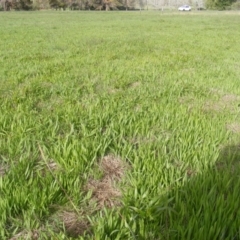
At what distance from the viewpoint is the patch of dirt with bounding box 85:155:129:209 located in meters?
1.79

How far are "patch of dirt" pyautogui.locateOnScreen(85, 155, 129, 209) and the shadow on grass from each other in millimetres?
398

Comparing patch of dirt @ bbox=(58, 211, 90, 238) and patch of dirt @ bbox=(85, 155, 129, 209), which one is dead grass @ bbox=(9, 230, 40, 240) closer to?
patch of dirt @ bbox=(58, 211, 90, 238)

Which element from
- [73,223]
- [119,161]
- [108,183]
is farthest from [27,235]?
[119,161]

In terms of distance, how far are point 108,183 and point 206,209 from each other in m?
0.76

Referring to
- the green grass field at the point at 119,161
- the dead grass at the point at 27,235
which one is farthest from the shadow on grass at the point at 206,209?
the dead grass at the point at 27,235

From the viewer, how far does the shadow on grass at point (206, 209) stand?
1.41 metres

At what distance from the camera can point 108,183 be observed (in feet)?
6.47

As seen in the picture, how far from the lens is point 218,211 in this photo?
1520 mm

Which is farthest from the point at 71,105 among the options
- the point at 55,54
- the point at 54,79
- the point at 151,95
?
the point at 55,54

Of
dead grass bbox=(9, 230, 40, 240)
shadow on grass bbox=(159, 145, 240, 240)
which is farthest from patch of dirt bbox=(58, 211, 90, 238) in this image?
shadow on grass bbox=(159, 145, 240, 240)

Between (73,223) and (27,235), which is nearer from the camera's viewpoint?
(27,235)

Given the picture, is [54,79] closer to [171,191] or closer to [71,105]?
[71,105]

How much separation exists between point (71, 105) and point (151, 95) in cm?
133

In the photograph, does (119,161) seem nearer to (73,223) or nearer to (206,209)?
(73,223)
